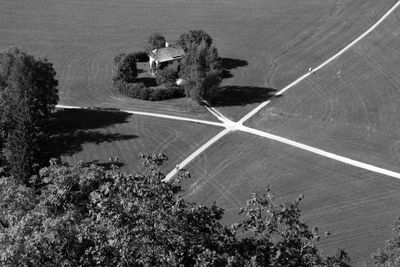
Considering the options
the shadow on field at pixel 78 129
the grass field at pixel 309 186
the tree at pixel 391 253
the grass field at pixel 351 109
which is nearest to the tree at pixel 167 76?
the shadow on field at pixel 78 129

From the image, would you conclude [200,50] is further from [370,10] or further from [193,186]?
[370,10]

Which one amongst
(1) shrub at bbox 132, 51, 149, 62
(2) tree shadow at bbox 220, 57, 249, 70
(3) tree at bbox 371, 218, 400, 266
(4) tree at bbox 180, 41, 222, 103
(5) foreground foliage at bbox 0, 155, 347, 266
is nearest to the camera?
(5) foreground foliage at bbox 0, 155, 347, 266

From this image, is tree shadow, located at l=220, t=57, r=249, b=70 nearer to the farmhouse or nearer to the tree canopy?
the farmhouse

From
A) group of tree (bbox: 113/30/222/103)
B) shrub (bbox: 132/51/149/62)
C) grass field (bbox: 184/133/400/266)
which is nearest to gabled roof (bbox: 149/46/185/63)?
group of tree (bbox: 113/30/222/103)

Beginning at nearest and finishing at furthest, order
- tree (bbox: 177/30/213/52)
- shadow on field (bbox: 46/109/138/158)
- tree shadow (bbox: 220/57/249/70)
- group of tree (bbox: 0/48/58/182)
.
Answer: group of tree (bbox: 0/48/58/182) < shadow on field (bbox: 46/109/138/158) < tree (bbox: 177/30/213/52) < tree shadow (bbox: 220/57/249/70)

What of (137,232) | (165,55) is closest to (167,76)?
(165,55)

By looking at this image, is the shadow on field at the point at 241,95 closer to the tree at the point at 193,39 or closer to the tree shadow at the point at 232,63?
the tree shadow at the point at 232,63

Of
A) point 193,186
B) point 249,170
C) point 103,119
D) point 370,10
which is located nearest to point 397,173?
point 249,170
